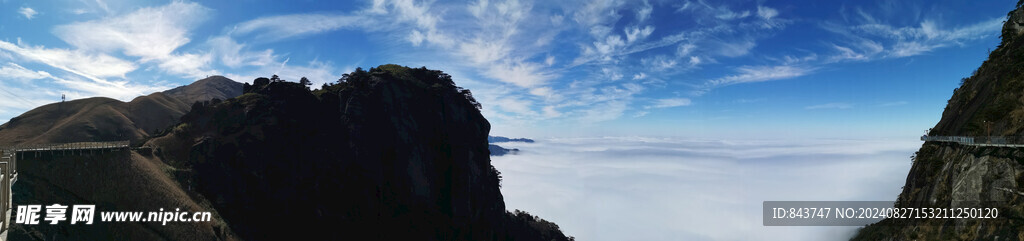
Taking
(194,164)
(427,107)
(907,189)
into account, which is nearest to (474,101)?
(427,107)

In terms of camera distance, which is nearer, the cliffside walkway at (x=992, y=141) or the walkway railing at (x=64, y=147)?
the cliffside walkway at (x=992, y=141)

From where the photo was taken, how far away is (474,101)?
10162cm

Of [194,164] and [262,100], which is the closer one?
[194,164]

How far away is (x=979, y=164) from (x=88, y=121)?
6393 inches

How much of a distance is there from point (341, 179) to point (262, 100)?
19.0 meters

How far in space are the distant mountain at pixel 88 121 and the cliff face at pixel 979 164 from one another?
133316 millimetres

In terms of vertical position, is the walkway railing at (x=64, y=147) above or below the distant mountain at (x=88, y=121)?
below

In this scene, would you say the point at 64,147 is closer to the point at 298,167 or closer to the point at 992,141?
the point at 298,167

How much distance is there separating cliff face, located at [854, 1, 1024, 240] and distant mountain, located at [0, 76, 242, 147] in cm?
13332

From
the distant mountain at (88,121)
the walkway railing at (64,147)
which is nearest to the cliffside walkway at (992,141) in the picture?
the walkway railing at (64,147)

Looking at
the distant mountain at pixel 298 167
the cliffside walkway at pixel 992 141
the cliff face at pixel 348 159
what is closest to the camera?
the cliffside walkway at pixel 992 141

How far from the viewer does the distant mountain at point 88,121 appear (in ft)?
307

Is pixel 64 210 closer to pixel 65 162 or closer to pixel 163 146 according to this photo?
pixel 65 162

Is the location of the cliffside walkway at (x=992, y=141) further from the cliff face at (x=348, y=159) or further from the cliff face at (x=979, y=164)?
the cliff face at (x=348, y=159)
